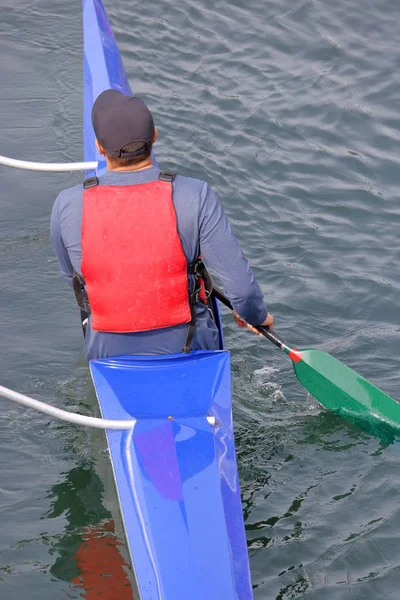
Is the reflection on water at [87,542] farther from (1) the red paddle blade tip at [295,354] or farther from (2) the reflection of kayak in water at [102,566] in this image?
(1) the red paddle blade tip at [295,354]

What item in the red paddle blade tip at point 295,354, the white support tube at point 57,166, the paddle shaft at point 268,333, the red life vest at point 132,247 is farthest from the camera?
the white support tube at point 57,166

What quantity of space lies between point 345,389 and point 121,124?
6.37ft

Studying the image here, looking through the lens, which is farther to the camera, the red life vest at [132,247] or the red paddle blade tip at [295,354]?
the red paddle blade tip at [295,354]

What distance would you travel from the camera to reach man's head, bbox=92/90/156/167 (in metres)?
3.23

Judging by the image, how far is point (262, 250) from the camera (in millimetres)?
6066

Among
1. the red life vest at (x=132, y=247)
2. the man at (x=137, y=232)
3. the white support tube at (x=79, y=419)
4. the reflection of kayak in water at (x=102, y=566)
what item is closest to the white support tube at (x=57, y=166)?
the man at (x=137, y=232)

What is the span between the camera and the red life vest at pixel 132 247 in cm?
334

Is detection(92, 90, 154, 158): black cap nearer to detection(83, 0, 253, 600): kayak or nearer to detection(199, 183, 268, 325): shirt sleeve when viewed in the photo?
detection(199, 183, 268, 325): shirt sleeve

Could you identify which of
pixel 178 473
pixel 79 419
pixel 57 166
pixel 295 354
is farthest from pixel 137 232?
pixel 57 166

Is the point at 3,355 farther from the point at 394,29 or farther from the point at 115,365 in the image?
the point at 394,29

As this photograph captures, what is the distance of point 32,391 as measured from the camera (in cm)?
472

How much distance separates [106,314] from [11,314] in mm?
2002

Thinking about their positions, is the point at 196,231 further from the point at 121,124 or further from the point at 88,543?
the point at 88,543

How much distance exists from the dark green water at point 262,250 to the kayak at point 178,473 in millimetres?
517
